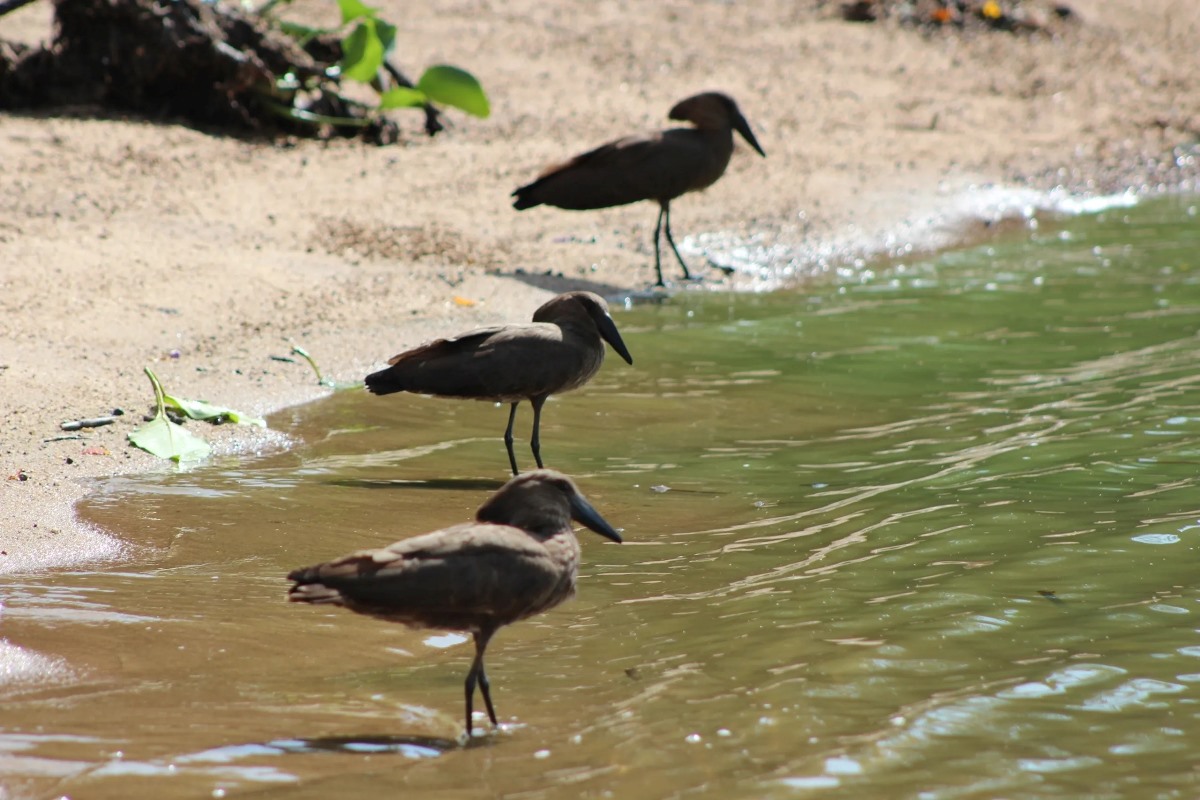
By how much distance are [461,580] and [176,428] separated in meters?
3.12

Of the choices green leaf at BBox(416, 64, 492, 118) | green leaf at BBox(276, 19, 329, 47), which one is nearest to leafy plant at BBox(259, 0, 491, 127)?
green leaf at BBox(416, 64, 492, 118)

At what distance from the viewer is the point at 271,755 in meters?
3.91

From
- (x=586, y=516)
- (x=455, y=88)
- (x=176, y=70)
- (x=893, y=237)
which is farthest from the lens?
(x=893, y=237)

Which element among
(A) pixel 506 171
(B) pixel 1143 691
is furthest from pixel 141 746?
(A) pixel 506 171

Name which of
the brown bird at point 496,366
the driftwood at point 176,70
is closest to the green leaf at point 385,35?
the driftwood at point 176,70

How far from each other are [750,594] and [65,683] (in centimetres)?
229

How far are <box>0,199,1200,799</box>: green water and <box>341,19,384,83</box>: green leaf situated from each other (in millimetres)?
4363

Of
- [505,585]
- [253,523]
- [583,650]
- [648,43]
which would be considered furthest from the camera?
[648,43]

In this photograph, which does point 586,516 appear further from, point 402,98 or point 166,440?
point 402,98

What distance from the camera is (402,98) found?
1173cm

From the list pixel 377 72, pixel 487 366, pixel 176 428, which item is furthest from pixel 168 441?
pixel 377 72

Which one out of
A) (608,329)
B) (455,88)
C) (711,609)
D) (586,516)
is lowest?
(711,609)

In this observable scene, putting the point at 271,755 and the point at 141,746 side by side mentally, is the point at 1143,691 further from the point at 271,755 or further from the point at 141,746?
the point at 141,746

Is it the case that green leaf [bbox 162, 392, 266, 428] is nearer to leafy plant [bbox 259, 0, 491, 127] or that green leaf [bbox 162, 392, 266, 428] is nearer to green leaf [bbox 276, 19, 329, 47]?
leafy plant [bbox 259, 0, 491, 127]
